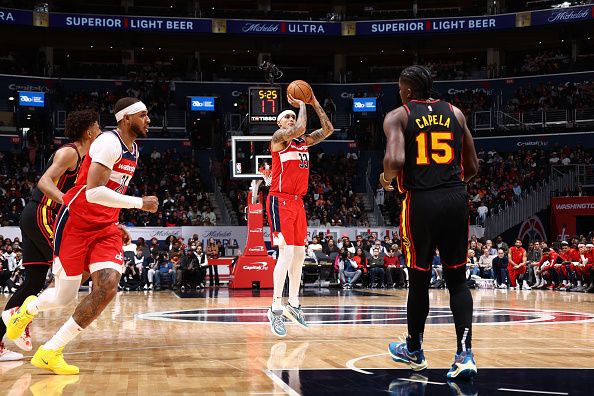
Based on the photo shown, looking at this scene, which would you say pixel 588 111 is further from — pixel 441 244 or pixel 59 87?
pixel 441 244

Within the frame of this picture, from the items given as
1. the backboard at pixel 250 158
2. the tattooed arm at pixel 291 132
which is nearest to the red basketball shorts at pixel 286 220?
the tattooed arm at pixel 291 132

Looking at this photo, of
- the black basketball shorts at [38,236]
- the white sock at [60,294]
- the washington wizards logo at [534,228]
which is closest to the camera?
the white sock at [60,294]

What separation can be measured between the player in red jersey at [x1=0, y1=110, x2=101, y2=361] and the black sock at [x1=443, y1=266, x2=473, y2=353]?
10.0ft

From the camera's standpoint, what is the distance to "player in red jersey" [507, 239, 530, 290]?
20.0 meters

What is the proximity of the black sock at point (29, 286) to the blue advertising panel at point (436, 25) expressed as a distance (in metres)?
29.8

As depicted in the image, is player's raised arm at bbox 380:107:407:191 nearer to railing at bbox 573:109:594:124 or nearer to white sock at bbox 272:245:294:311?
white sock at bbox 272:245:294:311

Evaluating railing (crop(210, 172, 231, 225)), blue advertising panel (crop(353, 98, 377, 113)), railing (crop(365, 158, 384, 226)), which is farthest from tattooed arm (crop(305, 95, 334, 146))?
blue advertising panel (crop(353, 98, 377, 113))

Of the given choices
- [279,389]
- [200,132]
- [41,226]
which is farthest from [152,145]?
[279,389]

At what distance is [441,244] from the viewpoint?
5117 millimetres

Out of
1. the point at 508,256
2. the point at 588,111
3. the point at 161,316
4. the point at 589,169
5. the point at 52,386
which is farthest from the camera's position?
the point at 588,111

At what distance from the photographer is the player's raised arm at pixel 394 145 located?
4.95 meters

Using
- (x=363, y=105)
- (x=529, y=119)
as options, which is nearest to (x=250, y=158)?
(x=363, y=105)

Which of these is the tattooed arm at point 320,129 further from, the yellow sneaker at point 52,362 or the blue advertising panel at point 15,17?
the blue advertising panel at point 15,17

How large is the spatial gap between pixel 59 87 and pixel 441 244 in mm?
29999
